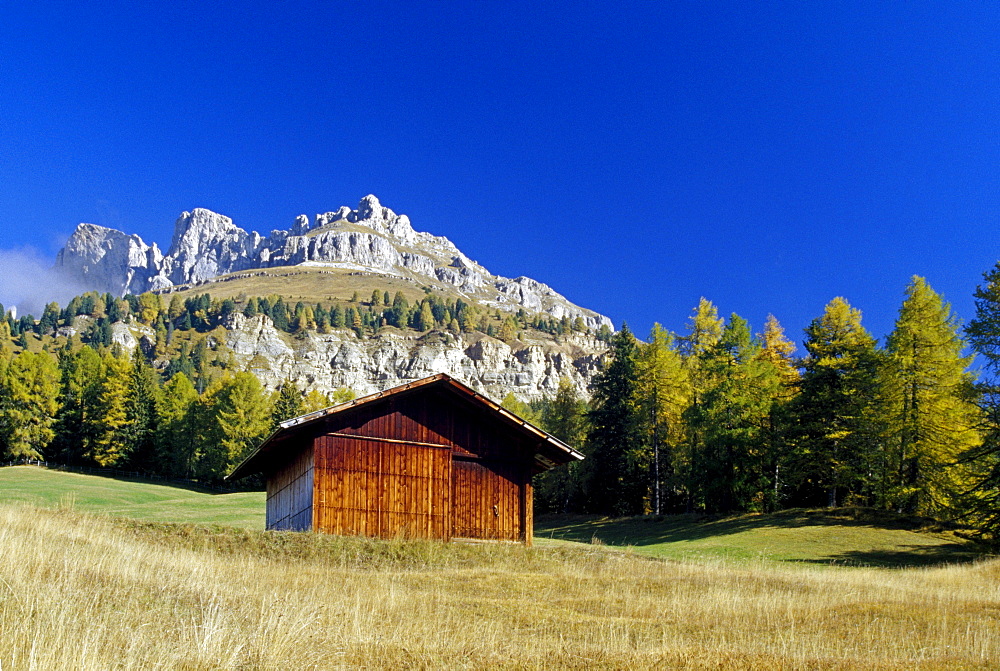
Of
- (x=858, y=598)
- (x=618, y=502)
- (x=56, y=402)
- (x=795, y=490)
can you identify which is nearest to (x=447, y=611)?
(x=858, y=598)

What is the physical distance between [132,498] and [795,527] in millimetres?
44462

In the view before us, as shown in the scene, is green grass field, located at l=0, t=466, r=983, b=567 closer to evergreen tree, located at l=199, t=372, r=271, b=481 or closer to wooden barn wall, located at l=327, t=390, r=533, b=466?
wooden barn wall, located at l=327, t=390, r=533, b=466

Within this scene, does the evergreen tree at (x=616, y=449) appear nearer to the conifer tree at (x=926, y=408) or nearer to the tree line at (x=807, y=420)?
the tree line at (x=807, y=420)

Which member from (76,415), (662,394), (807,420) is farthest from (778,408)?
(76,415)

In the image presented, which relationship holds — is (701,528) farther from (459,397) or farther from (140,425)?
(140,425)

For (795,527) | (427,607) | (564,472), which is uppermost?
(427,607)

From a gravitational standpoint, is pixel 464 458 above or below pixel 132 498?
above

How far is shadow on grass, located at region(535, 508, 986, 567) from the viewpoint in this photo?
29844 mm

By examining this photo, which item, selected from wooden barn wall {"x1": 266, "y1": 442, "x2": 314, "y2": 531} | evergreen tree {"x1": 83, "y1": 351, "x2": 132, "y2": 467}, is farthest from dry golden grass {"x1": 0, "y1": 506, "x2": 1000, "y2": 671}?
evergreen tree {"x1": 83, "y1": 351, "x2": 132, "y2": 467}

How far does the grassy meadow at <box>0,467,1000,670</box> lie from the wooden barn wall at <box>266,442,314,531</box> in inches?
125

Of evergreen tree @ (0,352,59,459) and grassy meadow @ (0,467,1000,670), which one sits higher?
evergreen tree @ (0,352,59,459)

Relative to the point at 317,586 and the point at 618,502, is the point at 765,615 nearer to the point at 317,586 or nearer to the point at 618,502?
the point at 317,586

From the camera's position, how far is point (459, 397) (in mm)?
23938

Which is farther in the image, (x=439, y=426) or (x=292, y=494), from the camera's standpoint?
(x=292, y=494)
